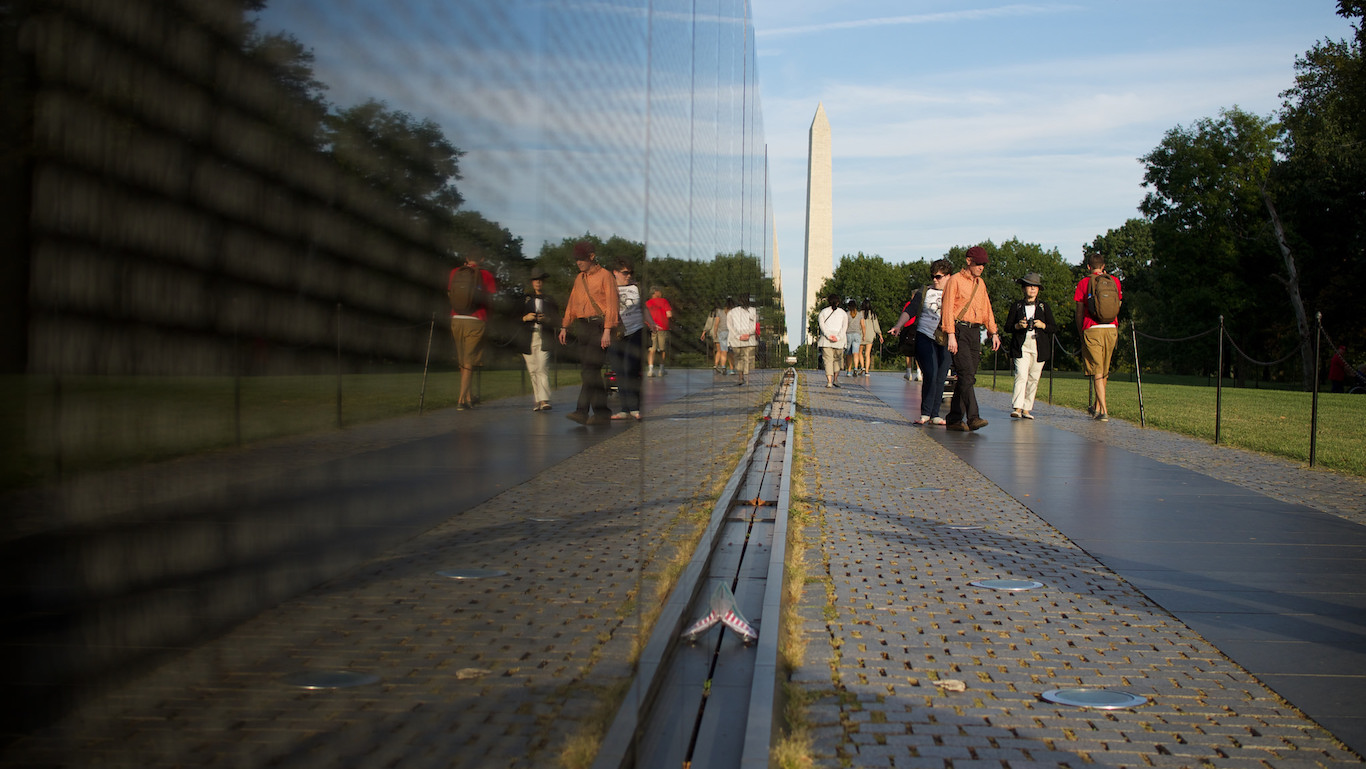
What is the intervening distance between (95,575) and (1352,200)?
48.1 metres

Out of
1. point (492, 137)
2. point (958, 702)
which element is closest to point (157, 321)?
point (492, 137)

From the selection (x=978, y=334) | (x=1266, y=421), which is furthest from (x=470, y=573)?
(x=1266, y=421)

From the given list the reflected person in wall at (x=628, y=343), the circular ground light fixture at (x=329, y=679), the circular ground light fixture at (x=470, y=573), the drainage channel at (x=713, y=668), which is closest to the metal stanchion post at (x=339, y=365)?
the circular ground light fixture at (x=329, y=679)

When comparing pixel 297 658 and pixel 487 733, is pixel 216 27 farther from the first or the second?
pixel 487 733

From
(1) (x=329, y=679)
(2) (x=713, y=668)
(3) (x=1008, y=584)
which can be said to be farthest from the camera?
(3) (x=1008, y=584)

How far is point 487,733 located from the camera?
5.70 ft

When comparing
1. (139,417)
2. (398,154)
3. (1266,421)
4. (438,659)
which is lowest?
(1266,421)

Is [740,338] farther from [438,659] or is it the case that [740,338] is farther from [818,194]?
[818,194]

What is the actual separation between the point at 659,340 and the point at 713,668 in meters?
1.53

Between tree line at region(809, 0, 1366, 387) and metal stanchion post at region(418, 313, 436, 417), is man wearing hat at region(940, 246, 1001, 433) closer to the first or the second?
metal stanchion post at region(418, 313, 436, 417)

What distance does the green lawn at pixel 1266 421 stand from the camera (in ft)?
37.6

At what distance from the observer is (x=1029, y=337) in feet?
50.8

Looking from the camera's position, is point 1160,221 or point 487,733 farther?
point 1160,221

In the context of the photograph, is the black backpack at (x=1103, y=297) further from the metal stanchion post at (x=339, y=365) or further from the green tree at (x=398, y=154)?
the metal stanchion post at (x=339, y=365)
